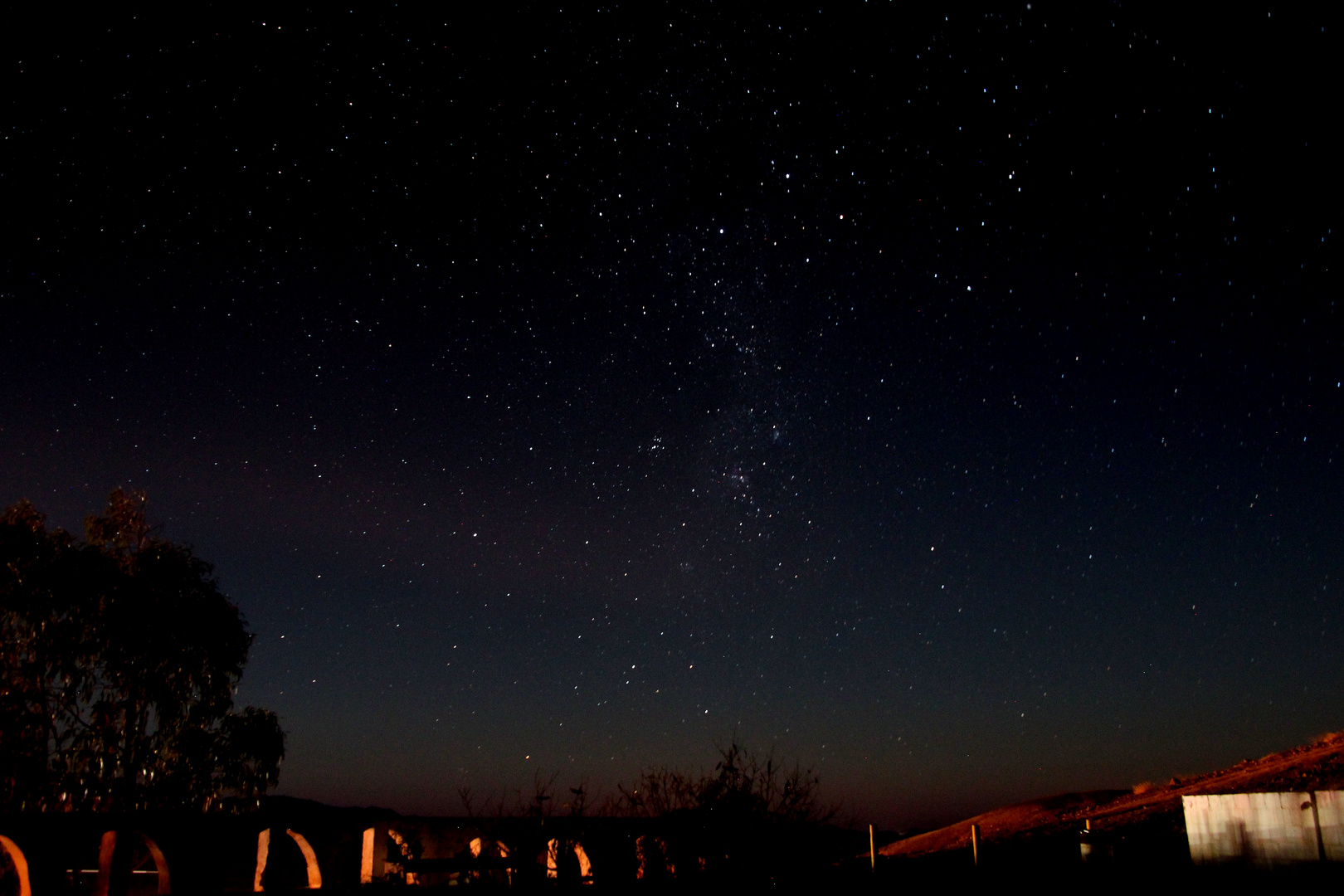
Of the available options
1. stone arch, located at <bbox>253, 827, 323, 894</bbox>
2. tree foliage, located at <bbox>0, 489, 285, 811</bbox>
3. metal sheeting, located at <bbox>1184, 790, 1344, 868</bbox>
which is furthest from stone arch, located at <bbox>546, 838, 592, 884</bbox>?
tree foliage, located at <bbox>0, 489, 285, 811</bbox>

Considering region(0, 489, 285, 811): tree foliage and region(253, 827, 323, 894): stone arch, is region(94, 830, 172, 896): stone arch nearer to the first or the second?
region(253, 827, 323, 894): stone arch

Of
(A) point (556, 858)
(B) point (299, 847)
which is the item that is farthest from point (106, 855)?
(A) point (556, 858)

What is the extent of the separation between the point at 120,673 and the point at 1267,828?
2032cm

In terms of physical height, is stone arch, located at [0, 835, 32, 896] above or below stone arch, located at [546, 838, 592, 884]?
above

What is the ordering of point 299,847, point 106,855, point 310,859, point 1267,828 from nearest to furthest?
1. point 1267,828
2. point 106,855
3. point 299,847
4. point 310,859

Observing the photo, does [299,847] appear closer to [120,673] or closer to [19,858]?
[19,858]

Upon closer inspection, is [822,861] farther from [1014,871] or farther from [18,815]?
[18,815]

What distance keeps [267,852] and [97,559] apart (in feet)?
30.7

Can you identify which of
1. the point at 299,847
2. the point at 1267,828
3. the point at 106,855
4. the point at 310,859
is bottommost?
the point at 310,859

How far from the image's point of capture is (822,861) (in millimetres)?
11586

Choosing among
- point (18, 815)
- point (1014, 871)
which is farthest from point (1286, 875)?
point (18, 815)

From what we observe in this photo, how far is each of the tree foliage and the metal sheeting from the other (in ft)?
62.8

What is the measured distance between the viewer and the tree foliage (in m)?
17.9

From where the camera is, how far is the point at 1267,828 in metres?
7.23
